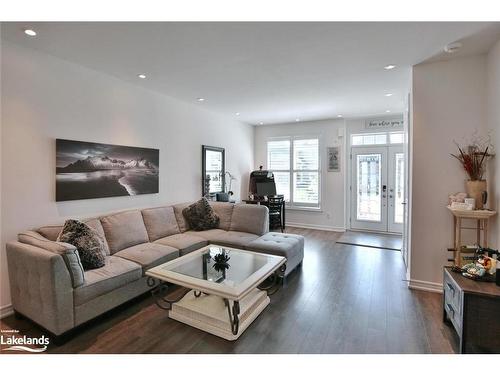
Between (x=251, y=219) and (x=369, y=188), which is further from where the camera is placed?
(x=369, y=188)

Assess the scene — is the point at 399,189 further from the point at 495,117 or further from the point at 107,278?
the point at 107,278

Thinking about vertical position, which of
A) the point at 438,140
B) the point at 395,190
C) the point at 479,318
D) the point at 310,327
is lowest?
the point at 310,327

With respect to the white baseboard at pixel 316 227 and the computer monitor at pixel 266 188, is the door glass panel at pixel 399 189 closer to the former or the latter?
the white baseboard at pixel 316 227

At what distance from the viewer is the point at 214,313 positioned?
2287 millimetres

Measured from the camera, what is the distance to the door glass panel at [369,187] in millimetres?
5961

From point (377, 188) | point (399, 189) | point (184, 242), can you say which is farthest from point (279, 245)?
point (399, 189)

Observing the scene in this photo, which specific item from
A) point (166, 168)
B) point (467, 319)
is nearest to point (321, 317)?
point (467, 319)

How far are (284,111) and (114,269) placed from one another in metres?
4.21

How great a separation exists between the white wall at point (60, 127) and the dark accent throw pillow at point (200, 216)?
1.51 feet

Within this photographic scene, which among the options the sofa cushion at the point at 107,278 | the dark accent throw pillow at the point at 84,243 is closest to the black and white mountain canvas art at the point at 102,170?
the dark accent throw pillow at the point at 84,243

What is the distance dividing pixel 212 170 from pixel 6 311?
11.8 ft

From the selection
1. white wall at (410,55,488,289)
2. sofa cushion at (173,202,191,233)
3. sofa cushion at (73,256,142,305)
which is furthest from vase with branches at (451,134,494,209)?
sofa cushion at (173,202,191,233)

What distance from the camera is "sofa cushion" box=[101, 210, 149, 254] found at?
3.06 meters

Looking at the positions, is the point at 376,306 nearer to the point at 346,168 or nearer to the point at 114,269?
the point at 114,269
